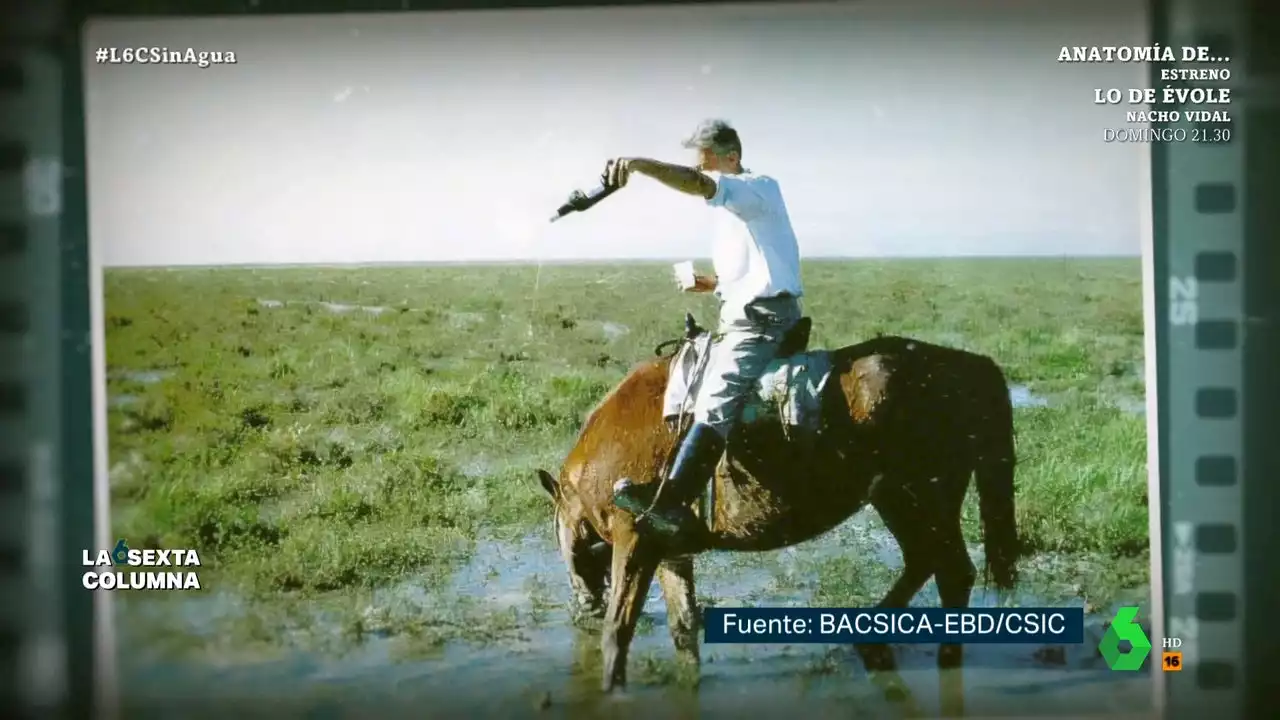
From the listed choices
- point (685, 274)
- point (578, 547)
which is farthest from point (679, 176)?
point (578, 547)

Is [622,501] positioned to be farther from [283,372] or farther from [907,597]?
[283,372]

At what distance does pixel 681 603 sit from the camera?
3863 millimetres

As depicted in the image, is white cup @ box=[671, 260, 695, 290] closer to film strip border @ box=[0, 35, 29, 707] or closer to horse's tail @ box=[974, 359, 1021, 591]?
horse's tail @ box=[974, 359, 1021, 591]

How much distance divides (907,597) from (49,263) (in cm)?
352

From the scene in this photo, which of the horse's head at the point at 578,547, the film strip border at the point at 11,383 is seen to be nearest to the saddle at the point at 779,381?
the horse's head at the point at 578,547

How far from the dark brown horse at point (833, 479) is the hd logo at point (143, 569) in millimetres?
1414

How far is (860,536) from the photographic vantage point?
3842mm

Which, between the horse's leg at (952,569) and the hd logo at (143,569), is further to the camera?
the hd logo at (143,569)

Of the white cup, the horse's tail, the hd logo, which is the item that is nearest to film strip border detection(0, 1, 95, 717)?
the hd logo

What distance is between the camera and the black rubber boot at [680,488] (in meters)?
3.70

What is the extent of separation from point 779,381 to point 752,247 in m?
0.50

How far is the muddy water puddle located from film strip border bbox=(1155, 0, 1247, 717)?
47 centimetres

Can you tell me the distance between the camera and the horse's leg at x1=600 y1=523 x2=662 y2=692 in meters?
3.78

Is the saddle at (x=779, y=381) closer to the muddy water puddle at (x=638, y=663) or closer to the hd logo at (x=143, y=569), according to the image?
the muddy water puddle at (x=638, y=663)
